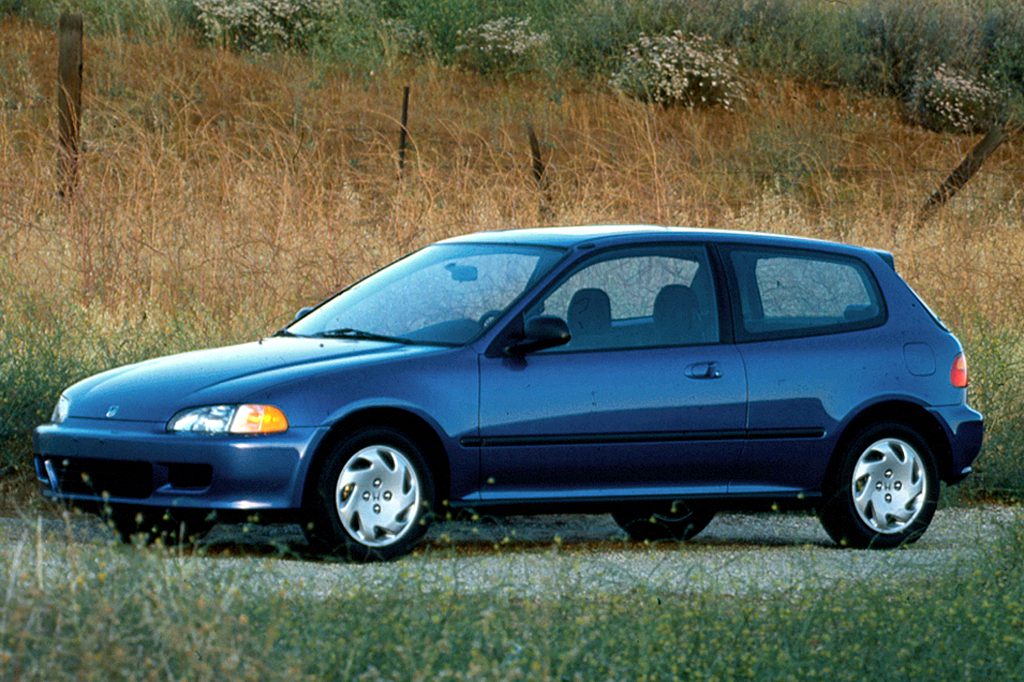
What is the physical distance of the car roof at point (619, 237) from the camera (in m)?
9.93

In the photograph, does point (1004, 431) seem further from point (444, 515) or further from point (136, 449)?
point (136, 449)

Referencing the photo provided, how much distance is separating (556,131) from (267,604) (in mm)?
25031

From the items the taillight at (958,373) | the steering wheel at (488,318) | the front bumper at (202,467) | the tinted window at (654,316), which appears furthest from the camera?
the taillight at (958,373)

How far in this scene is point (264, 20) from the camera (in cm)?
3553

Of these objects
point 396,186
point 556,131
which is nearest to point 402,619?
point 396,186

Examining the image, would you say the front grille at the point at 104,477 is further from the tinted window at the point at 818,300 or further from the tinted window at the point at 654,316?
the tinted window at the point at 818,300

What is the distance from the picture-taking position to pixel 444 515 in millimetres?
9305

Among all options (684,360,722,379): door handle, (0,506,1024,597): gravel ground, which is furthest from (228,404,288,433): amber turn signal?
(684,360,722,379): door handle

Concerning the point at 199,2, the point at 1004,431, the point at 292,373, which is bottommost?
the point at 1004,431

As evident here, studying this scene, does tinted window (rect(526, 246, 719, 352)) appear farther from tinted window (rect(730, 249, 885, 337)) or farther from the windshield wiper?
the windshield wiper

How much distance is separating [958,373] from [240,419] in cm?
391

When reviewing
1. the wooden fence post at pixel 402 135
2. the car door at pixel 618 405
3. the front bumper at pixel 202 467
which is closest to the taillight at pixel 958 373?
the car door at pixel 618 405

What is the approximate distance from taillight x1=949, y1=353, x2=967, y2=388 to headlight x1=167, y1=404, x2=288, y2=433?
3665 mm

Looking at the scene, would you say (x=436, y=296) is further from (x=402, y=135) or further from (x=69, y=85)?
(x=402, y=135)
